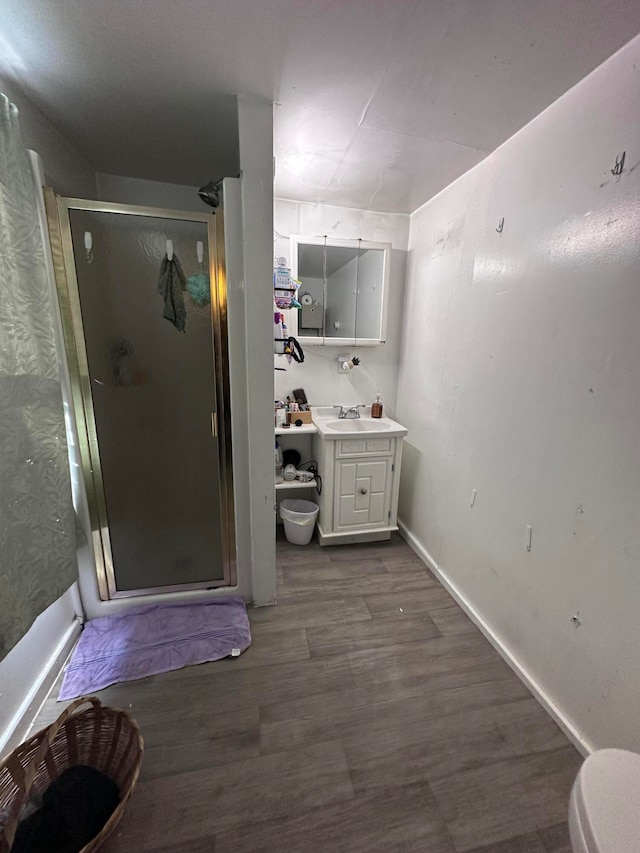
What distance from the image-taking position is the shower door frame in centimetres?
138

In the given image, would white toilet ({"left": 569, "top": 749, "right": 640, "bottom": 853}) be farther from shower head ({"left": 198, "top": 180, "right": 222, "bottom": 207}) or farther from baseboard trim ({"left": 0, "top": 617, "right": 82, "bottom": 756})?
shower head ({"left": 198, "top": 180, "right": 222, "bottom": 207})

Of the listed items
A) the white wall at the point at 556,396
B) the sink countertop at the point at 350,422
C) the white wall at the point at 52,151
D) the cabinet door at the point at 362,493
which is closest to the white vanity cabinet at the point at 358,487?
the cabinet door at the point at 362,493

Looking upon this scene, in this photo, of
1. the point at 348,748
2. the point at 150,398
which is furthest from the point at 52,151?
the point at 348,748

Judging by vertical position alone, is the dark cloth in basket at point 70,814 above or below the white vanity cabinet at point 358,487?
below

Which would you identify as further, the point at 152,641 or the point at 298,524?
Result: the point at 298,524

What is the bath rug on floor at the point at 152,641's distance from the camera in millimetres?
1384

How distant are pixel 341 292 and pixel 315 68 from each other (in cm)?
129

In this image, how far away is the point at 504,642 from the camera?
5.04 ft

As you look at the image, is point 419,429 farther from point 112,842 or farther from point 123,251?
point 112,842

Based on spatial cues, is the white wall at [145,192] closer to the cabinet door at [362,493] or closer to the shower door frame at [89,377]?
the shower door frame at [89,377]

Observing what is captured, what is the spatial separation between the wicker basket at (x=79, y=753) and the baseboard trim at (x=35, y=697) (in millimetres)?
254

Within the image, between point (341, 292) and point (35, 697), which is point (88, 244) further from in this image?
point (35, 697)

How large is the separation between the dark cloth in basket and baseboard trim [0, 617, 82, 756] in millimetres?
315

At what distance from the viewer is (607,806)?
0.70 metres
